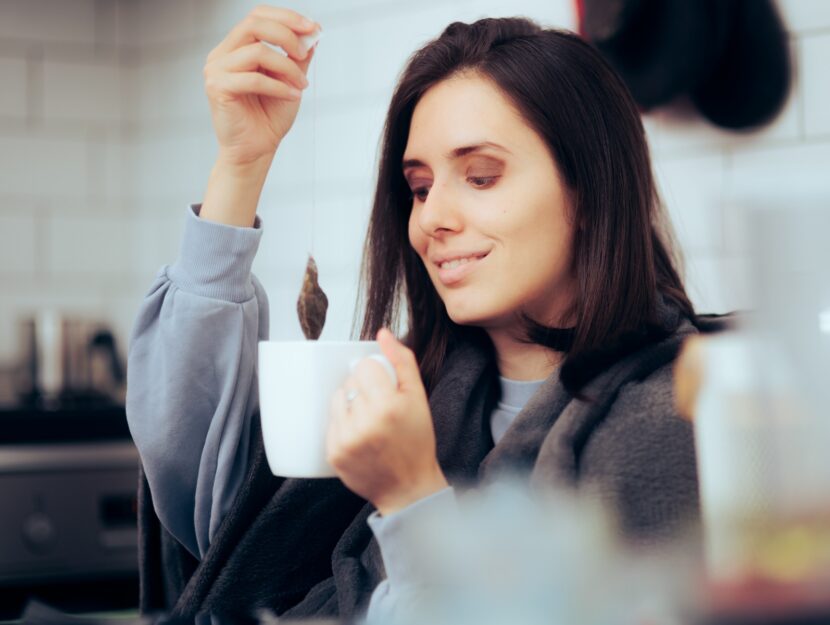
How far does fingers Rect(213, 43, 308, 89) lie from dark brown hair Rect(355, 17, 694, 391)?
0.71ft

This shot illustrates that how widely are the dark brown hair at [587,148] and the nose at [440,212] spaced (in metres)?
0.12

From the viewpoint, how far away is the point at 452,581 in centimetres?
46

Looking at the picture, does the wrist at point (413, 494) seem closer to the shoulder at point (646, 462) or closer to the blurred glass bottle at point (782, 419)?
the shoulder at point (646, 462)

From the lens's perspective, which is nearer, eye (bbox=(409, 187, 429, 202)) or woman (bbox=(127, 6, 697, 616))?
woman (bbox=(127, 6, 697, 616))

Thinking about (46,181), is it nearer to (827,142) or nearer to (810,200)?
(827,142)

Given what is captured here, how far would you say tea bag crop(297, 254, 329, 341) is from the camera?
0.87 meters

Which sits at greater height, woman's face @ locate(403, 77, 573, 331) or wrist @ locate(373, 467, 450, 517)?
woman's face @ locate(403, 77, 573, 331)

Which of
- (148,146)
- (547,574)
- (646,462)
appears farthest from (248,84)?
(148,146)

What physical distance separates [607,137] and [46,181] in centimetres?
169

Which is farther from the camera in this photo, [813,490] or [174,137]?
[174,137]

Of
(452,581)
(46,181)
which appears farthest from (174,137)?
(452,581)

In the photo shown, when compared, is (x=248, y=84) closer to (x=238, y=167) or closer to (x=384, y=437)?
(x=238, y=167)

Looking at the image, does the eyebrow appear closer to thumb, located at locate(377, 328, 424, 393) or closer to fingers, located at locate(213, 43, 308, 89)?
fingers, located at locate(213, 43, 308, 89)

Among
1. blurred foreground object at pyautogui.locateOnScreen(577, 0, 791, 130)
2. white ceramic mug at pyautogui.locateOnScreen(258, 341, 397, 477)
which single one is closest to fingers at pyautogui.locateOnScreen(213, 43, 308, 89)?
white ceramic mug at pyautogui.locateOnScreen(258, 341, 397, 477)
